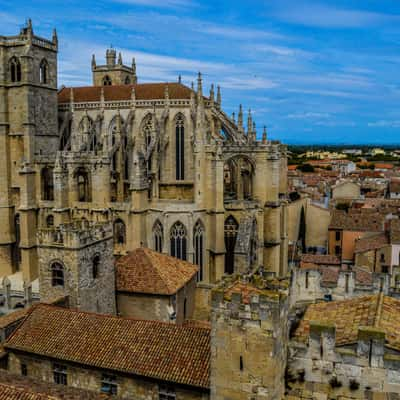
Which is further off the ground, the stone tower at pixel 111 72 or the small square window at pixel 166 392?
the stone tower at pixel 111 72

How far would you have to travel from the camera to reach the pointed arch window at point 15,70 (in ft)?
140

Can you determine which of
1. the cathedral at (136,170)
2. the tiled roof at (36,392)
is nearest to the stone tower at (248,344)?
the tiled roof at (36,392)

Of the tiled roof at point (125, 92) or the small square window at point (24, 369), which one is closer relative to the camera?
the small square window at point (24, 369)

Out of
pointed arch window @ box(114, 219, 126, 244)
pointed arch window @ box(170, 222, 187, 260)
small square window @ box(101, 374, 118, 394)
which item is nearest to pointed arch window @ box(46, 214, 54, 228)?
pointed arch window @ box(114, 219, 126, 244)

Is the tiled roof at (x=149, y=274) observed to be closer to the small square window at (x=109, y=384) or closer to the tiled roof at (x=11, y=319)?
the tiled roof at (x=11, y=319)

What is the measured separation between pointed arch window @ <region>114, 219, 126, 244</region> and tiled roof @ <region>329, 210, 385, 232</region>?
2572 cm

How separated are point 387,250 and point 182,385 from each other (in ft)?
106

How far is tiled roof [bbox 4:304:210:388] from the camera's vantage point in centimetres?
1616

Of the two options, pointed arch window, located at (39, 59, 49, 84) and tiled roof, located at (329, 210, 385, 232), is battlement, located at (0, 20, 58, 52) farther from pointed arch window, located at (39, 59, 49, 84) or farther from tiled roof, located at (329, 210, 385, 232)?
tiled roof, located at (329, 210, 385, 232)

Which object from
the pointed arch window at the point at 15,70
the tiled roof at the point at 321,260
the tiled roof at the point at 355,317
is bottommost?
the tiled roof at the point at 321,260

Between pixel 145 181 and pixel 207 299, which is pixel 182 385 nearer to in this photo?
pixel 207 299

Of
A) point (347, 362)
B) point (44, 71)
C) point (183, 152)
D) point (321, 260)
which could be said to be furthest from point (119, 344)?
point (44, 71)

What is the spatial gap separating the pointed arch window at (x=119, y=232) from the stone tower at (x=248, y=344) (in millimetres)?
22959

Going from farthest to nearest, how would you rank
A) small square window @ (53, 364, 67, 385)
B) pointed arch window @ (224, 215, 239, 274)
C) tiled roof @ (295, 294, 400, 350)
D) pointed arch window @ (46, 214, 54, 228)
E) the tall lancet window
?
the tall lancet window
pointed arch window @ (46, 214, 54, 228)
pointed arch window @ (224, 215, 239, 274)
small square window @ (53, 364, 67, 385)
tiled roof @ (295, 294, 400, 350)
